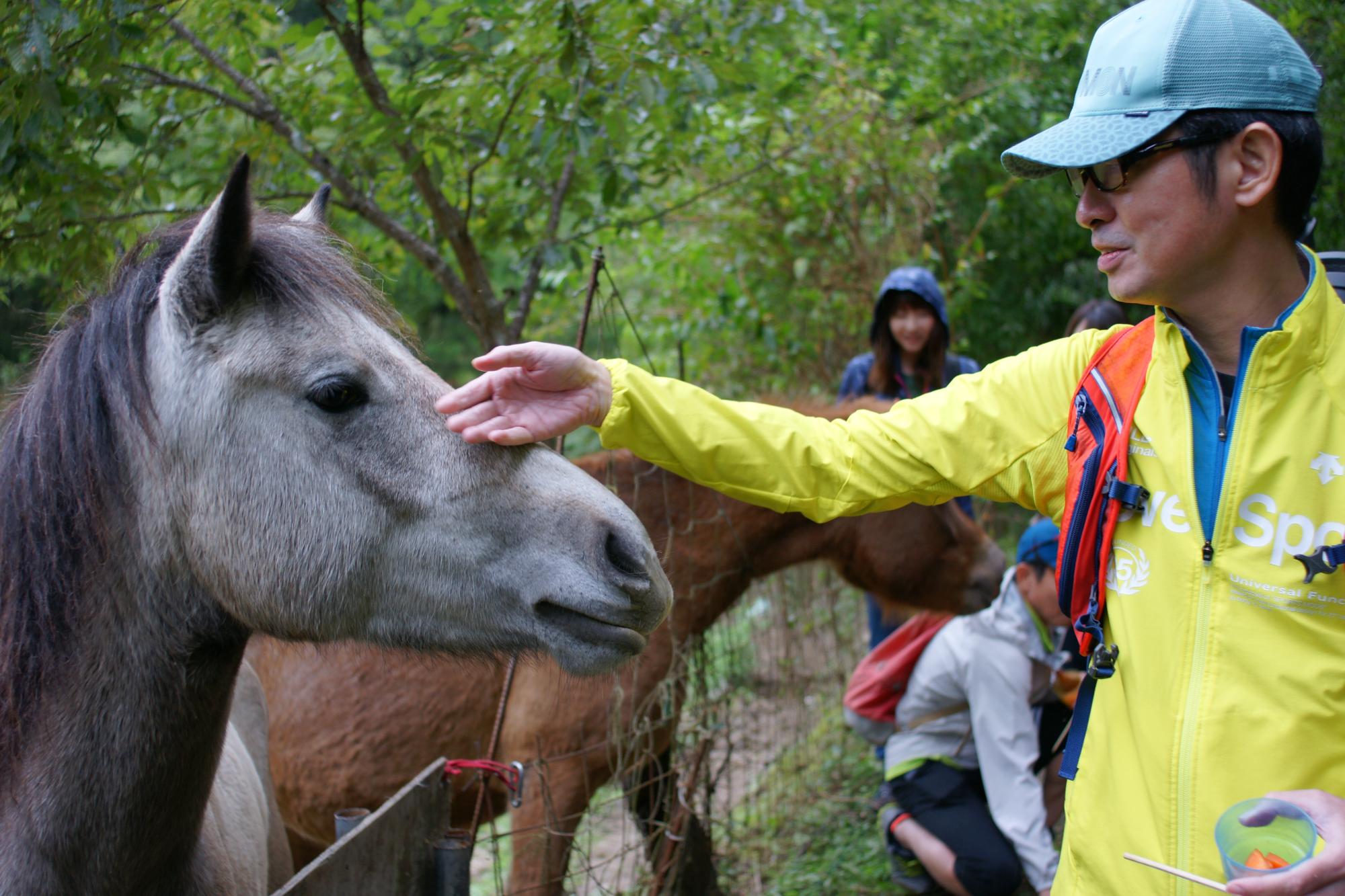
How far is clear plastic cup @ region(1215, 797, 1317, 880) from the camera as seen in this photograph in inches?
47.3

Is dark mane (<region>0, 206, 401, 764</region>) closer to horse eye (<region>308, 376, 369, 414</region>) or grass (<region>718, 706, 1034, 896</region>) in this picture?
horse eye (<region>308, 376, 369, 414</region>)

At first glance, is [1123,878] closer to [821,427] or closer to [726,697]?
[821,427]

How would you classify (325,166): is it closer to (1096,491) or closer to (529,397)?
(529,397)

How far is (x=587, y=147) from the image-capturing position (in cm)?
302

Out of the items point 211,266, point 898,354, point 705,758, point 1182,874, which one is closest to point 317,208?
point 211,266

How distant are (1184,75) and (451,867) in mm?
2017

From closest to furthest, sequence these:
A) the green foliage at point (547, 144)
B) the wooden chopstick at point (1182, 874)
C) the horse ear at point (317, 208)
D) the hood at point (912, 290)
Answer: the wooden chopstick at point (1182, 874)
the horse ear at point (317, 208)
the green foliage at point (547, 144)
the hood at point (912, 290)

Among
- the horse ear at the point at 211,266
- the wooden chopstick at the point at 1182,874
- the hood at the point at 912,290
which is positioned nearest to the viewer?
the wooden chopstick at the point at 1182,874

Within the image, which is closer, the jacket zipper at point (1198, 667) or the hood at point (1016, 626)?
the jacket zipper at point (1198, 667)

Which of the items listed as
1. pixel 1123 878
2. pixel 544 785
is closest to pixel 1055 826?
pixel 544 785

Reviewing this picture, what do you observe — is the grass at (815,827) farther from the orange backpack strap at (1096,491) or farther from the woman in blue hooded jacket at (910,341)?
the orange backpack strap at (1096,491)

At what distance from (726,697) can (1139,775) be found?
7.54 ft

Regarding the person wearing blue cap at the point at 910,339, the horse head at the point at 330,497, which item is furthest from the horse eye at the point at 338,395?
the person wearing blue cap at the point at 910,339

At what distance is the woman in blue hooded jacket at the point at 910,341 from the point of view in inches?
186
